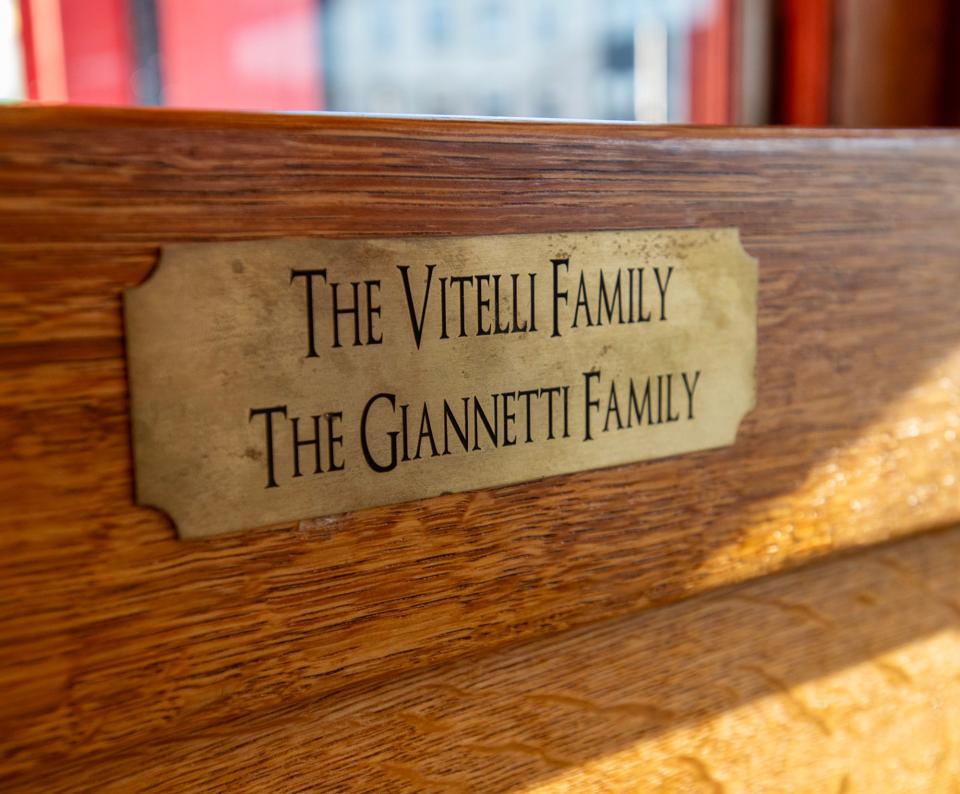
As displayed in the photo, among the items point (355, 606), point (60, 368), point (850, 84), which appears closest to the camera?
point (60, 368)

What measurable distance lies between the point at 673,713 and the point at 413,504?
316 mm

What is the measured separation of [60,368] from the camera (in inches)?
18.9

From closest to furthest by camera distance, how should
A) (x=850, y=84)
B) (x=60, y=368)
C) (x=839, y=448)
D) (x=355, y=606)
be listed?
(x=60, y=368)
(x=355, y=606)
(x=839, y=448)
(x=850, y=84)

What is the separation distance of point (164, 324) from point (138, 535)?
119mm

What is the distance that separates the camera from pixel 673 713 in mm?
751

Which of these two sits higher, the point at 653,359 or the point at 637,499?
the point at 653,359

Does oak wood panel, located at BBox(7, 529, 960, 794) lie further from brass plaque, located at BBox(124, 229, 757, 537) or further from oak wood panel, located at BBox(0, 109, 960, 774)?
brass plaque, located at BBox(124, 229, 757, 537)

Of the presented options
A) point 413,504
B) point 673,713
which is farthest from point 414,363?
point 673,713

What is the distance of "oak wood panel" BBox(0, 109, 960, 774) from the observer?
0.48 metres

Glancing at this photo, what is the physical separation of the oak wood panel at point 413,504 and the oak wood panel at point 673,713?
3 centimetres

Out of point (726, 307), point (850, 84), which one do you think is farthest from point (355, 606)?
point (850, 84)

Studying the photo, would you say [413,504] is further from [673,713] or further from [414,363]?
[673,713]

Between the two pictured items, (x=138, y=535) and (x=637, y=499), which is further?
(x=637, y=499)

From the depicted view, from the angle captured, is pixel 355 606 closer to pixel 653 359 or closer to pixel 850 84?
pixel 653 359
